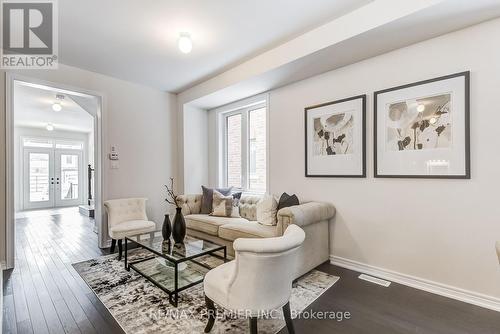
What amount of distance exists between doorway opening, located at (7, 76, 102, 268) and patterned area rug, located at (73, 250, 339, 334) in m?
1.79

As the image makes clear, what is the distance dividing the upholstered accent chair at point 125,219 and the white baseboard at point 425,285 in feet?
8.81

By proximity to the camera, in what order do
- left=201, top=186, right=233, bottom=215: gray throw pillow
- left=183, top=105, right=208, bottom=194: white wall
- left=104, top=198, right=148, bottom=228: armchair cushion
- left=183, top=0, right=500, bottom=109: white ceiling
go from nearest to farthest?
left=183, top=0, right=500, bottom=109: white ceiling
left=104, top=198, right=148, bottom=228: armchair cushion
left=201, top=186, right=233, bottom=215: gray throw pillow
left=183, top=105, right=208, bottom=194: white wall

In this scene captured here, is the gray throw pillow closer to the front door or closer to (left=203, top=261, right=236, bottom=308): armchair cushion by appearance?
(left=203, top=261, right=236, bottom=308): armchair cushion

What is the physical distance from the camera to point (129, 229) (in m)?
3.36

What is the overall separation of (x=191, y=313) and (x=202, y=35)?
9.18ft

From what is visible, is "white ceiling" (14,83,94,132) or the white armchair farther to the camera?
"white ceiling" (14,83,94,132)

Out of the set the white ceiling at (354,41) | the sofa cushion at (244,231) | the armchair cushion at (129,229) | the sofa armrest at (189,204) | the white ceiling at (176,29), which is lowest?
the armchair cushion at (129,229)

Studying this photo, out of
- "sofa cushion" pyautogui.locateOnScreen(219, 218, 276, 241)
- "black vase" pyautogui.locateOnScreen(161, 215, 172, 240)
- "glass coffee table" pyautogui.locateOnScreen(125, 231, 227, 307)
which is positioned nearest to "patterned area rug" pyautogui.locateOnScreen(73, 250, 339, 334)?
"glass coffee table" pyautogui.locateOnScreen(125, 231, 227, 307)

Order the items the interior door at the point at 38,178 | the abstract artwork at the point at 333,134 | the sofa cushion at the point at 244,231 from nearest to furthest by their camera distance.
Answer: the sofa cushion at the point at 244,231
the abstract artwork at the point at 333,134
the interior door at the point at 38,178

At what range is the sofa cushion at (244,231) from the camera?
2796mm

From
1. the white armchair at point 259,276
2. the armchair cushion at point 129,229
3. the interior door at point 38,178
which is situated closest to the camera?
the white armchair at point 259,276

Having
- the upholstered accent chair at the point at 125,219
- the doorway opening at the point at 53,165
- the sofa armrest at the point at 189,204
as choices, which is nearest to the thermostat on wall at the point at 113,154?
the doorway opening at the point at 53,165

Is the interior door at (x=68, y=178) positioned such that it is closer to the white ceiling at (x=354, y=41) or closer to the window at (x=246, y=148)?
the window at (x=246, y=148)

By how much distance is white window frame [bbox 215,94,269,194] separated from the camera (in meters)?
4.12
